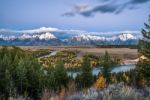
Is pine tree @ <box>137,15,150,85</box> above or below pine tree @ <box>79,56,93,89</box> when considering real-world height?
above

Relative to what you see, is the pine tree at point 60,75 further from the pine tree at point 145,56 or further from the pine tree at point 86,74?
the pine tree at point 145,56

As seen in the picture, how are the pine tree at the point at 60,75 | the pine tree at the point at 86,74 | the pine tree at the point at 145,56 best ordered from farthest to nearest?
the pine tree at the point at 86,74, the pine tree at the point at 60,75, the pine tree at the point at 145,56

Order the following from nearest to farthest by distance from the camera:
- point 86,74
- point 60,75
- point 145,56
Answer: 1. point 145,56
2. point 60,75
3. point 86,74

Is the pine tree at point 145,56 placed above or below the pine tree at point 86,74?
above

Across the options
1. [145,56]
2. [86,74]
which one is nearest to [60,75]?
[86,74]

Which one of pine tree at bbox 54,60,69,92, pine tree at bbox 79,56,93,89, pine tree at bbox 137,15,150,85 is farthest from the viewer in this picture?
pine tree at bbox 79,56,93,89

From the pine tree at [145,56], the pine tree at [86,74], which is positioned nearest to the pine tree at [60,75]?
the pine tree at [86,74]

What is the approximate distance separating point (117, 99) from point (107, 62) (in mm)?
92455

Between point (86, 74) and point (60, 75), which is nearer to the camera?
point (60, 75)

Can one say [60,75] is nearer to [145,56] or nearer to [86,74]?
[86,74]

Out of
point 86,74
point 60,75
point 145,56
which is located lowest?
point 86,74

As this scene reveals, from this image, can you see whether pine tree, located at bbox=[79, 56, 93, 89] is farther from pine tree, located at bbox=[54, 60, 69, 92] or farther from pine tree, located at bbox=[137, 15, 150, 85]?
pine tree, located at bbox=[137, 15, 150, 85]

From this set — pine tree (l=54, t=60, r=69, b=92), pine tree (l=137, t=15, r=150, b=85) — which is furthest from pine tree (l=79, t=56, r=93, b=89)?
pine tree (l=137, t=15, r=150, b=85)

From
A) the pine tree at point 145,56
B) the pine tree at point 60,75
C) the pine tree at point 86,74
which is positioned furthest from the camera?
the pine tree at point 86,74
